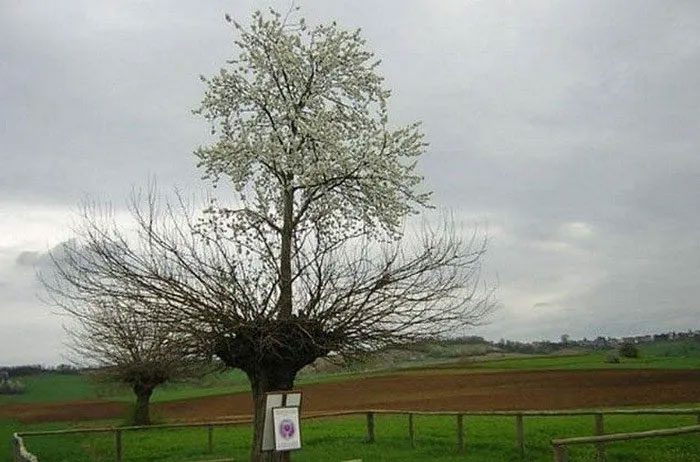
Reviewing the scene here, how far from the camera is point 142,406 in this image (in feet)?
129

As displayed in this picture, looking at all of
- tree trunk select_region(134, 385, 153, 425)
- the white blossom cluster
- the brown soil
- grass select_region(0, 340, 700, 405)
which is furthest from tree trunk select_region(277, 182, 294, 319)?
grass select_region(0, 340, 700, 405)

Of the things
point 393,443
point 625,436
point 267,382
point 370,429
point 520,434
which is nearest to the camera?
point 625,436

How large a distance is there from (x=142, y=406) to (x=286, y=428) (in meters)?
27.7

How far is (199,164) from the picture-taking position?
18609mm

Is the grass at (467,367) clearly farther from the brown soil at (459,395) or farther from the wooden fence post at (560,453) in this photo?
the wooden fence post at (560,453)

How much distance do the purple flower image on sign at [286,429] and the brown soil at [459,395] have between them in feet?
71.0

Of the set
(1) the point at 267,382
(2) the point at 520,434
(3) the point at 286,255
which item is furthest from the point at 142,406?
(2) the point at 520,434

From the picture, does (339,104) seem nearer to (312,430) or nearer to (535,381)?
(312,430)

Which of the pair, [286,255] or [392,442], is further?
[392,442]

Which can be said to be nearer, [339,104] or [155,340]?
[155,340]

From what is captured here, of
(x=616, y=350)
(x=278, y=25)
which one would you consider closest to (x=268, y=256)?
(x=278, y=25)

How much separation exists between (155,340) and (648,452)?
8792 mm

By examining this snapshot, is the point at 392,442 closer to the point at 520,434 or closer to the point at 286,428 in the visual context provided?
the point at 520,434

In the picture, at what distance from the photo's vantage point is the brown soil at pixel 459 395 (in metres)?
36.6
